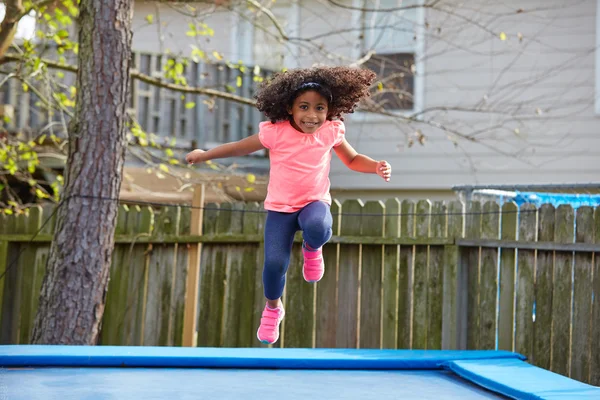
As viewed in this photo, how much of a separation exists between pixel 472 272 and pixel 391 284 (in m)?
0.50

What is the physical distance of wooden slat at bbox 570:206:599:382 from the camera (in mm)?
4328

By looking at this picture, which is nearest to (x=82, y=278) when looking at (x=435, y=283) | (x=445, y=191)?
(x=435, y=283)

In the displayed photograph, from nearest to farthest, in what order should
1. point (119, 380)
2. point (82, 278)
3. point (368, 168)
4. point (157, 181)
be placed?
point (368, 168), point (119, 380), point (82, 278), point (157, 181)

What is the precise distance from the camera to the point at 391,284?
4.88 meters

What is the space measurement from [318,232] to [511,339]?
2.39 meters

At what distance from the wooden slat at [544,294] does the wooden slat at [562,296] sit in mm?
32

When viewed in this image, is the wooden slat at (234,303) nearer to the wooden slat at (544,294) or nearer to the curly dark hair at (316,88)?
the wooden slat at (544,294)

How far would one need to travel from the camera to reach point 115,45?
4465 mm

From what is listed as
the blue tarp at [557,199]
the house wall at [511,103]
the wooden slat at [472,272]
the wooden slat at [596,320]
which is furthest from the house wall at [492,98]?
the wooden slat at [596,320]

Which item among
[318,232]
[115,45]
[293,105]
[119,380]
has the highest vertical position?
[115,45]

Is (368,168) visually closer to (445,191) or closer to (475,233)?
(475,233)

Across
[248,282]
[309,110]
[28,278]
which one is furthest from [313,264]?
[28,278]

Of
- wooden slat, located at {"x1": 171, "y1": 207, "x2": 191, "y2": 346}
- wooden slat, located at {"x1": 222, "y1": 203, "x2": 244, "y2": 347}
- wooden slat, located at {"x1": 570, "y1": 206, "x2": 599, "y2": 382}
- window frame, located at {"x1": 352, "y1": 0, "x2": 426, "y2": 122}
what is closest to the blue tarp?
wooden slat, located at {"x1": 570, "y1": 206, "x2": 599, "y2": 382}

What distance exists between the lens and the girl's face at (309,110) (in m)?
2.71
